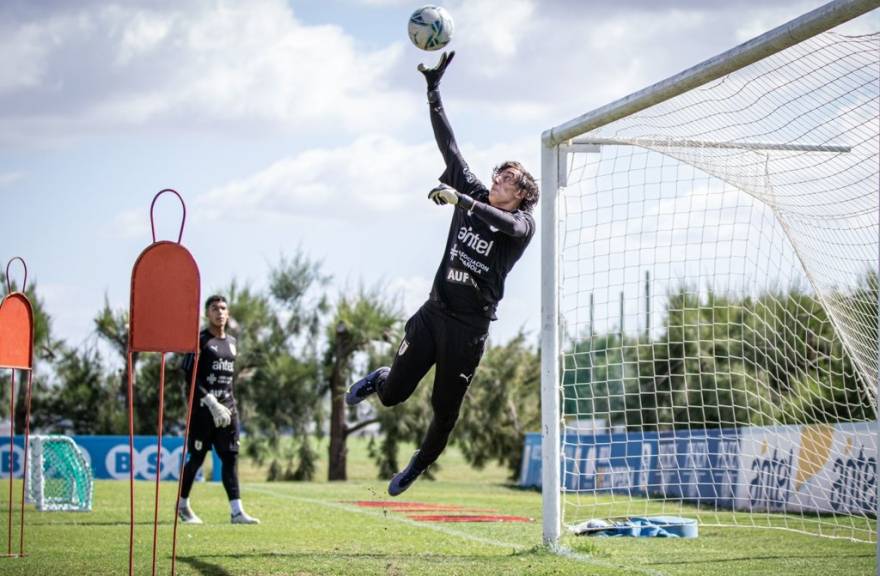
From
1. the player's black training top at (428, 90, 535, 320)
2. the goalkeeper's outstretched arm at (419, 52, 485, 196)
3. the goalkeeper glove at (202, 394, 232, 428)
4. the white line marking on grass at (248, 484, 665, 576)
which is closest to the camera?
the player's black training top at (428, 90, 535, 320)

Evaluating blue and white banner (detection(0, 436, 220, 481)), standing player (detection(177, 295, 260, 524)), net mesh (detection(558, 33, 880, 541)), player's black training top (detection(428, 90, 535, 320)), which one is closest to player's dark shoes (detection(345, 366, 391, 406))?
player's black training top (detection(428, 90, 535, 320))

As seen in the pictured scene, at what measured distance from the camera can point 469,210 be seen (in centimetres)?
745

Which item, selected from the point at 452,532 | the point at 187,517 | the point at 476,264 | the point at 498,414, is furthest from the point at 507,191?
the point at 498,414

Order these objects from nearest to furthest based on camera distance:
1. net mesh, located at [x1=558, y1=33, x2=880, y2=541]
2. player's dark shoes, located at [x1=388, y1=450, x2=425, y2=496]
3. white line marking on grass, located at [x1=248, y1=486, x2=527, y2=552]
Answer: player's dark shoes, located at [x1=388, y1=450, x2=425, y2=496] < net mesh, located at [x1=558, y1=33, x2=880, y2=541] < white line marking on grass, located at [x1=248, y1=486, x2=527, y2=552]

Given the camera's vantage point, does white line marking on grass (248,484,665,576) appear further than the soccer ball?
Yes

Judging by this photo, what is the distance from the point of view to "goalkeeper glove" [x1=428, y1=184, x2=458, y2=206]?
7219mm

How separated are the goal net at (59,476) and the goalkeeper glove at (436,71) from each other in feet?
27.3

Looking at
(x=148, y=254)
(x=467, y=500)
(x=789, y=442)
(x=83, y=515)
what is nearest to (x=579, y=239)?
(x=148, y=254)

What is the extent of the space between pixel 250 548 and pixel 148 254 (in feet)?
12.9

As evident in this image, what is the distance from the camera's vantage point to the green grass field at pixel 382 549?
8.55m

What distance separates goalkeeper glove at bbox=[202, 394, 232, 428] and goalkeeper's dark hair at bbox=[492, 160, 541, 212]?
5.02 metres

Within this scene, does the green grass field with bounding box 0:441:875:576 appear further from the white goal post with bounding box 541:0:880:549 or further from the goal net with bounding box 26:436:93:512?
the white goal post with bounding box 541:0:880:549

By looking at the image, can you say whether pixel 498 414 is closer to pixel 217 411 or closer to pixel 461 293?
pixel 217 411

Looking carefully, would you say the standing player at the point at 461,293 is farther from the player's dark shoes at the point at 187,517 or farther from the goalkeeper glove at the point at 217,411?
the player's dark shoes at the point at 187,517
